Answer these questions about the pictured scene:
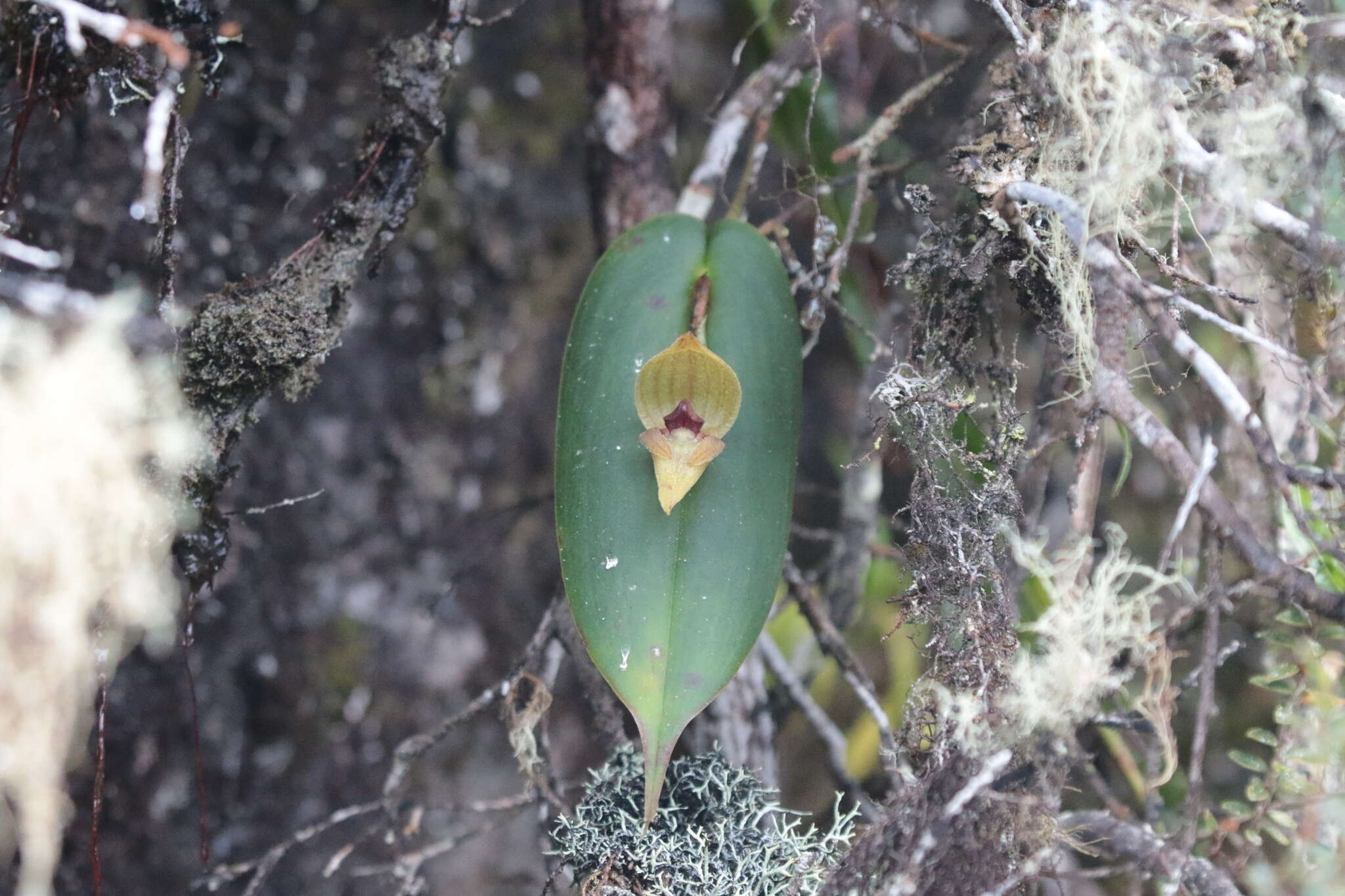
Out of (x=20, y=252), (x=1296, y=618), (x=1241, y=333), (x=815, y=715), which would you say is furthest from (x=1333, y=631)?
(x=20, y=252)

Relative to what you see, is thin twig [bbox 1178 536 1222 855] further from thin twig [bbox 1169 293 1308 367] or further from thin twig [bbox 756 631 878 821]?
thin twig [bbox 756 631 878 821]

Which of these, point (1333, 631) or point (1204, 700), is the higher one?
point (1204, 700)

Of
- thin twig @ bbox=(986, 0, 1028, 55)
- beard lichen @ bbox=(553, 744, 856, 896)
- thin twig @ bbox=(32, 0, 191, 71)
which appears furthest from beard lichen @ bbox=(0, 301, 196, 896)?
thin twig @ bbox=(986, 0, 1028, 55)

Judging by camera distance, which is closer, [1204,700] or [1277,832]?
[1204,700]

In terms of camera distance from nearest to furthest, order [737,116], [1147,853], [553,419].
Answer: [1147,853] → [737,116] → [553,419]

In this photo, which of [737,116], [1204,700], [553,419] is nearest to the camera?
[1204,700]

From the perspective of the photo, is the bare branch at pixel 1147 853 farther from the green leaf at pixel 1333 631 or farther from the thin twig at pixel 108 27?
the thin twig at pixel 108 27

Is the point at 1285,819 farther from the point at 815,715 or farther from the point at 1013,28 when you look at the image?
the point at 1013,28

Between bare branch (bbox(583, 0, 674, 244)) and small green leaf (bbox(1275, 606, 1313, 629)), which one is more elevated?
bare branch (bbox(583, 0, 674, 244))
